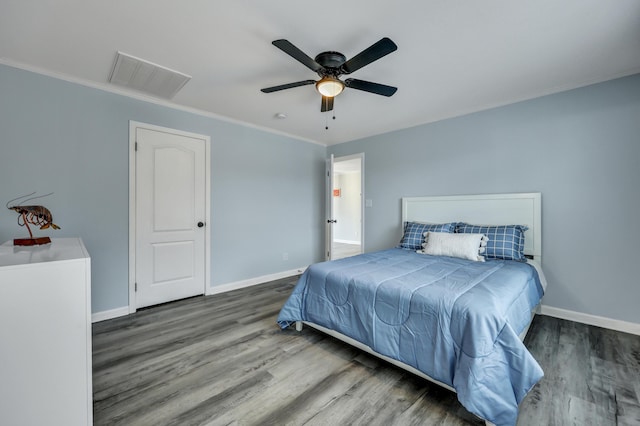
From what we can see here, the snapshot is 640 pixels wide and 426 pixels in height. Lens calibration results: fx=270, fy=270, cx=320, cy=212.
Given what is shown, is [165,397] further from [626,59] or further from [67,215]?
[626,59]

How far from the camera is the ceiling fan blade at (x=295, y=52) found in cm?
165

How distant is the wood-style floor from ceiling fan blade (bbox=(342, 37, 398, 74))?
2167 mm

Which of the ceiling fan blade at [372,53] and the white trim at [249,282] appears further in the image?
the white trim at [249,282]

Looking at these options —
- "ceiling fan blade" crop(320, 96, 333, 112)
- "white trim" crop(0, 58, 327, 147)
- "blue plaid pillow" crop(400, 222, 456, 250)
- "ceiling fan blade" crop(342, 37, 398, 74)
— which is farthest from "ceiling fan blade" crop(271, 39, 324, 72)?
"blue plaid pillow" crop(400, 222, 456, 250)

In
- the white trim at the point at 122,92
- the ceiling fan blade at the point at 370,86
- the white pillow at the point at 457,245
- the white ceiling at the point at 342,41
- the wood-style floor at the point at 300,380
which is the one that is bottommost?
the wood-style floor at the point at 300,380

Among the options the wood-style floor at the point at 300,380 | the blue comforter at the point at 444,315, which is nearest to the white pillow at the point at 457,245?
the blue comforter at the point at 444,315

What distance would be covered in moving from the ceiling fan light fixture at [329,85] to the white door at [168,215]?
2.05m

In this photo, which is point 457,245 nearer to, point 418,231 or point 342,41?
point 418,231

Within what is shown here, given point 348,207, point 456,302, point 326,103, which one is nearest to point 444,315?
point 456,302

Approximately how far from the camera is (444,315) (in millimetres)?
1584

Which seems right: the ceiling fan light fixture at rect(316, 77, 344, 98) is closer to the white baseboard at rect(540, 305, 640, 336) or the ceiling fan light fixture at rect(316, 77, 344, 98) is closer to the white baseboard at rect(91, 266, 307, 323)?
the white baseboard at rect(91, 266, 307, 323)

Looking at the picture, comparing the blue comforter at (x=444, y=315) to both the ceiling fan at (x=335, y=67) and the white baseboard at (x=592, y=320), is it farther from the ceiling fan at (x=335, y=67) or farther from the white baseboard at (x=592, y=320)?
the ceiling fan at (x=335, y=67)

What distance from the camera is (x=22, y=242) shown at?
163 centimetres

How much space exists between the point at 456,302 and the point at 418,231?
6.62 feet
